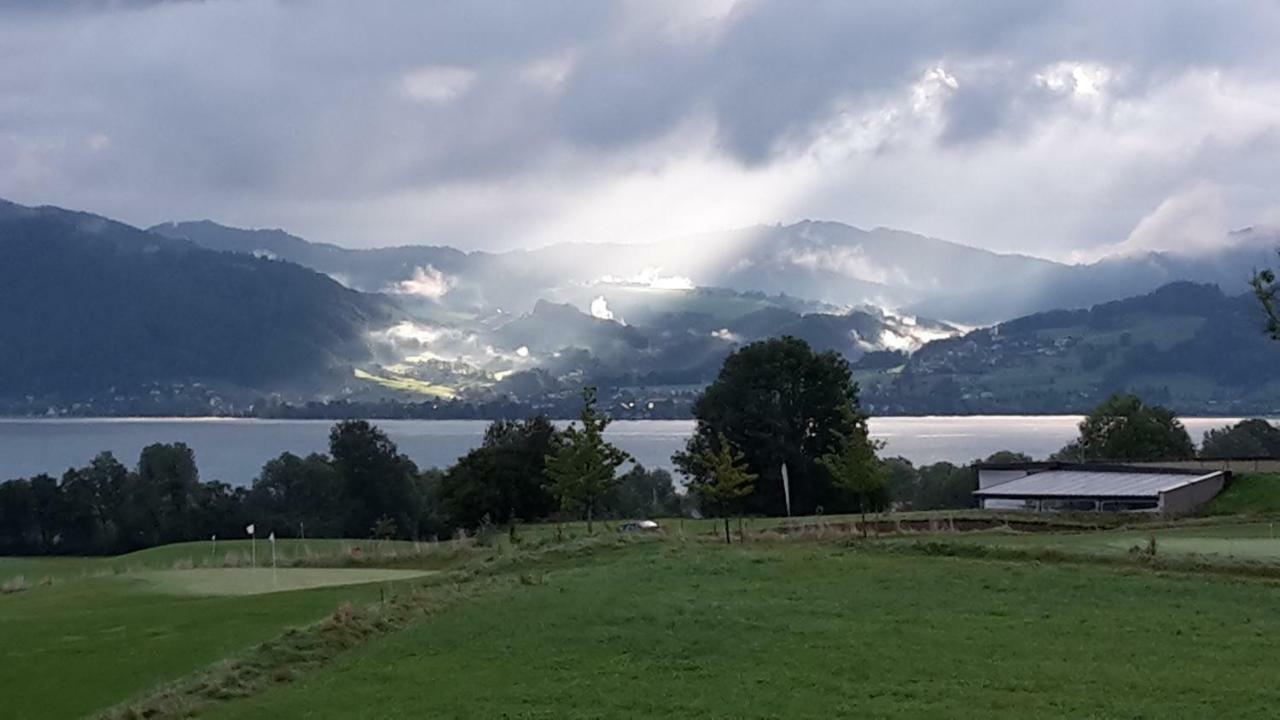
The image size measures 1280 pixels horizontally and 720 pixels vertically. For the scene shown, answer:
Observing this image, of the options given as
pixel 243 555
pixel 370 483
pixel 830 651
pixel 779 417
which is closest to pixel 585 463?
pixel 243 555

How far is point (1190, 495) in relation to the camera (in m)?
53.9

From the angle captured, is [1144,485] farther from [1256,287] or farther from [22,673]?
[22,673]

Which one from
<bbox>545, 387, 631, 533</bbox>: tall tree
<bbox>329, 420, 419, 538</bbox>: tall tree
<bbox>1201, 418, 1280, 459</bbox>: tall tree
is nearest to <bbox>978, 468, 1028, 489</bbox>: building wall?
<bbox>545, 387, 631, 533</bbox>: tall tree

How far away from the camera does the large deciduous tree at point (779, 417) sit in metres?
75.1

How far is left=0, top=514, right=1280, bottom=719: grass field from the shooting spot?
16.4 meters

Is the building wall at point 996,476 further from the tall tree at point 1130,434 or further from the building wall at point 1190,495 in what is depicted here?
the tall tree at point 1130,434

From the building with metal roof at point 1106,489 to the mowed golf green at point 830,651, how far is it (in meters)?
27.8

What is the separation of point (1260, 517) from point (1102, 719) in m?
34.0

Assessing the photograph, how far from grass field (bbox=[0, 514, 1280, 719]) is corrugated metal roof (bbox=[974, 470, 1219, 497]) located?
67.6 feet

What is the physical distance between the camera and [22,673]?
22438 mm

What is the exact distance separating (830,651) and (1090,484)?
44.3m

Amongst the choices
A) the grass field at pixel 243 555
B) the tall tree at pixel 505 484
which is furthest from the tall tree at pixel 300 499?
the tall tree at pixel 505 484

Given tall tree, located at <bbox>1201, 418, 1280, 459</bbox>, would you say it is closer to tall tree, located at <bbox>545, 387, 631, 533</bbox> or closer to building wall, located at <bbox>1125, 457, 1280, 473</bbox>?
building wall, located at <bbox>1125, 457, 1280, 473</bbox>

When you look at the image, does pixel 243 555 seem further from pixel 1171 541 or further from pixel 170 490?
pixel 170 490
